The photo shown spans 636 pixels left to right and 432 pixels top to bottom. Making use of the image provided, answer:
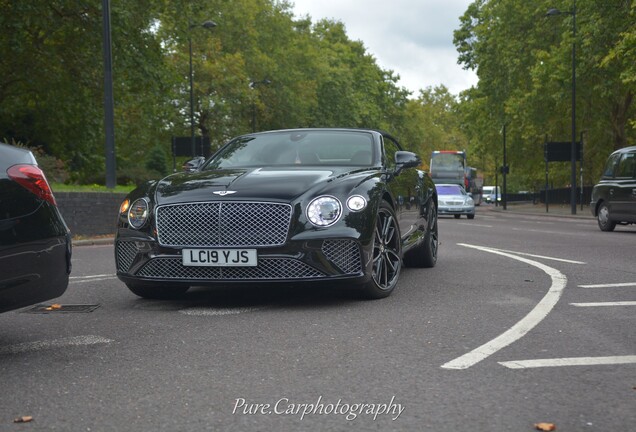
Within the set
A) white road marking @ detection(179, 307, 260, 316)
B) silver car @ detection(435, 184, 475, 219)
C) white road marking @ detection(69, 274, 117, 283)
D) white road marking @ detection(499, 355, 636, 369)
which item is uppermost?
white road marking @ detection(499, 355, 636, 369)

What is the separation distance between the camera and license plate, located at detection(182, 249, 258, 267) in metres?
6.52

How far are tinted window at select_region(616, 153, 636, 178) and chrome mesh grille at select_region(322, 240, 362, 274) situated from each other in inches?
552

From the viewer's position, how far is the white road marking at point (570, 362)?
15.1 ft

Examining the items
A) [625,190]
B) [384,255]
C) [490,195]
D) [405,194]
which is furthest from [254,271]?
[490,195]

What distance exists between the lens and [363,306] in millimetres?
6805

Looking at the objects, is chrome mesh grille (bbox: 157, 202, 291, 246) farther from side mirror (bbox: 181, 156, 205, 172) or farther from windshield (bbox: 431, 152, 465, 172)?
windshield (bbox: 431, 152, 465, 172)

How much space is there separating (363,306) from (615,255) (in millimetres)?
6160

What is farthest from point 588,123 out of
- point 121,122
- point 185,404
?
point 185,404

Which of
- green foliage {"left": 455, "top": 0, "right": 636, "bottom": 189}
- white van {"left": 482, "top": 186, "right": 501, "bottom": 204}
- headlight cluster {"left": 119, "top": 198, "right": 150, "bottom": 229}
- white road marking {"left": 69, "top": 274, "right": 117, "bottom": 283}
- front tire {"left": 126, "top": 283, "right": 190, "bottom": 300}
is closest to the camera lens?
headlight cluster {"left": 119, "top": 198, "right": 150, "bottom": 229}

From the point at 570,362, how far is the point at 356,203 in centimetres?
248

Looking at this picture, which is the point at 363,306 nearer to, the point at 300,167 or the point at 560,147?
the point at 300,167

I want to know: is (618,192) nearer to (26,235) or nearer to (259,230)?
(259,230)

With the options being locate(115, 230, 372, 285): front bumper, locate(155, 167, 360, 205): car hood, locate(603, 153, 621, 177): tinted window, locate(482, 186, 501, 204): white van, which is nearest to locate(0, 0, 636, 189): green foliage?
locate(603, 153, 621, 177): tinted window

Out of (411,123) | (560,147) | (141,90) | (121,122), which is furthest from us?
(411,123)
